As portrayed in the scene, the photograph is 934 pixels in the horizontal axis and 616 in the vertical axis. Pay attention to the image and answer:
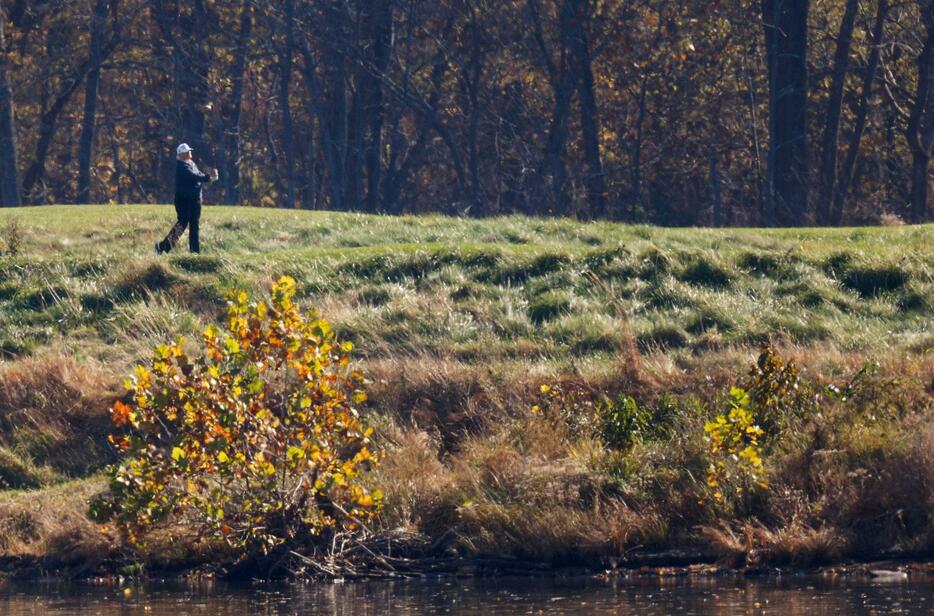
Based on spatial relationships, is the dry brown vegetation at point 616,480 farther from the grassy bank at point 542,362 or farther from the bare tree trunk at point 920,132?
the bare tree trunk at point 920,132

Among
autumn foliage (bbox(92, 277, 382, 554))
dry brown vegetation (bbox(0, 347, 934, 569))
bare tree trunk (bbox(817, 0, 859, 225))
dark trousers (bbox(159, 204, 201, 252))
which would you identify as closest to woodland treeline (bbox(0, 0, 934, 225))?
bare tree trunk (bbox(817, 0, 859, 225))

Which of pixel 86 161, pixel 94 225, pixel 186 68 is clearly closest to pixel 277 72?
pixel 186 68

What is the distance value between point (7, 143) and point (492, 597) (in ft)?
100

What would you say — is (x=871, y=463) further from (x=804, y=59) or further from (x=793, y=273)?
(x=804, y=59)

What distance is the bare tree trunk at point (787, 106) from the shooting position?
3506 centimetres

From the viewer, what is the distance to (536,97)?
4203 cm

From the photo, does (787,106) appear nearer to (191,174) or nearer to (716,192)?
(716,192)

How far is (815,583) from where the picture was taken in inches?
490

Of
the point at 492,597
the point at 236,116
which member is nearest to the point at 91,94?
the point at 236,116

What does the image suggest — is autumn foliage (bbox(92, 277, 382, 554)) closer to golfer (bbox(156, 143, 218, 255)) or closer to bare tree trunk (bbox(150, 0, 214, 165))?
golfer (bbox(156, 143, 218, 255))

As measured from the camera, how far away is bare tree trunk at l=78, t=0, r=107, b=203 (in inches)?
1582

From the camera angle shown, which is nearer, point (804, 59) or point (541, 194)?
point (804, 59)

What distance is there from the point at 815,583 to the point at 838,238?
10829 millimetres

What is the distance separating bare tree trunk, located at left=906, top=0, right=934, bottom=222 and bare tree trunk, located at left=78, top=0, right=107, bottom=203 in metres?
19.6
